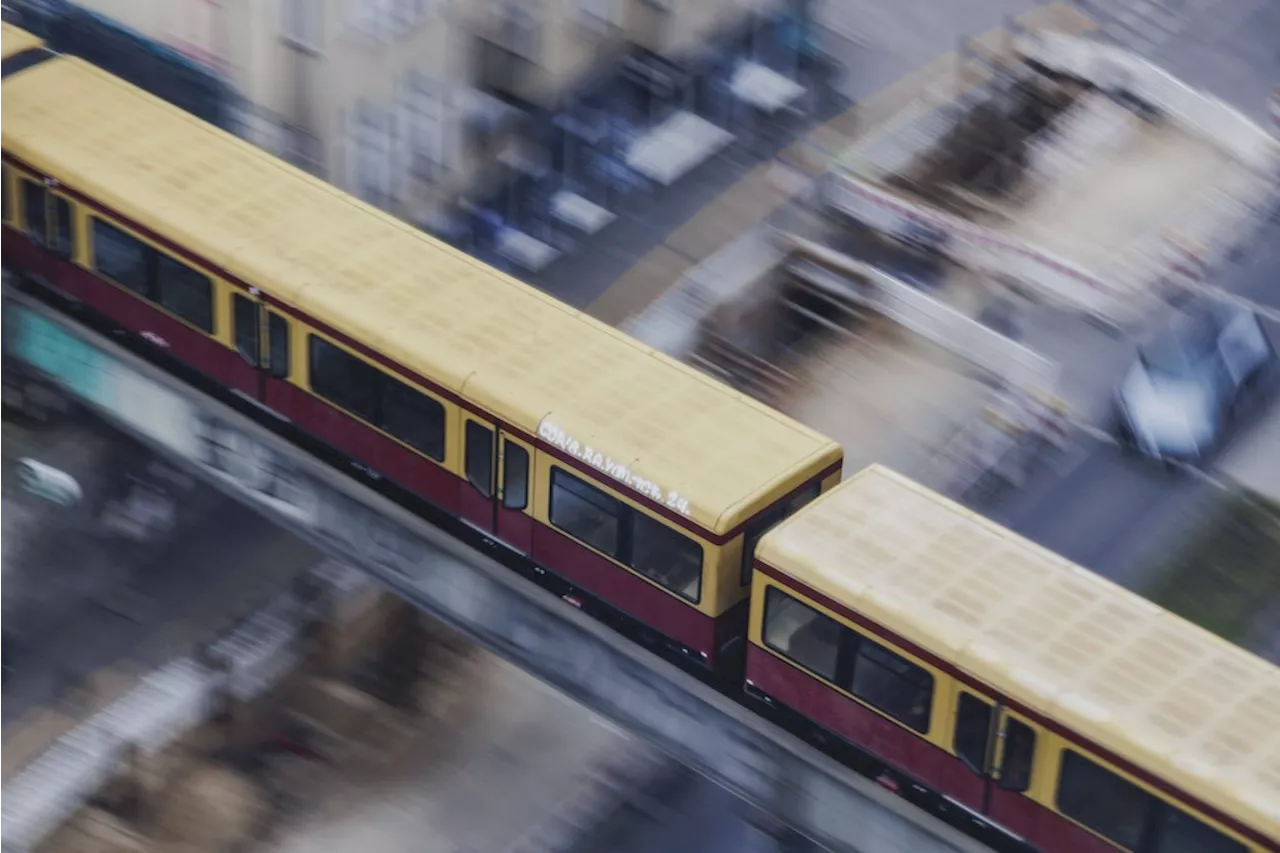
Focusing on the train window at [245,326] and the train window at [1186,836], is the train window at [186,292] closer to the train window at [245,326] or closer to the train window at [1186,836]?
the train window at [245,326]

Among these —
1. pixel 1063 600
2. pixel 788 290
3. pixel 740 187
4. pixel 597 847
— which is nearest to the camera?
pixel 1063 600

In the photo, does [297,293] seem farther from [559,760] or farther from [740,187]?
[740,187]

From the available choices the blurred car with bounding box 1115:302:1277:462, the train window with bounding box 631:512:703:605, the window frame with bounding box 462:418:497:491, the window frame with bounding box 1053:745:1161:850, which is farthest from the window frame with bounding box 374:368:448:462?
the blurred car with bounding box 1115:302:1277:462

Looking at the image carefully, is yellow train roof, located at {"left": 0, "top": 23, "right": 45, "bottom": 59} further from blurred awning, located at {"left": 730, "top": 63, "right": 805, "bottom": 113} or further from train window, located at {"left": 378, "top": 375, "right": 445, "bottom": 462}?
blurred awning, located at {"left": 730, "top": 63, "right": 805, "bottom": 113}

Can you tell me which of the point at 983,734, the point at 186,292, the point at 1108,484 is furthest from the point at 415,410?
the point at 1108,484

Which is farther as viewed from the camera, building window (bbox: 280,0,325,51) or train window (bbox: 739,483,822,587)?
building window (bbox: 280,0,325,51)

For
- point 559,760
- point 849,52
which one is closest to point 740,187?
point 849,52

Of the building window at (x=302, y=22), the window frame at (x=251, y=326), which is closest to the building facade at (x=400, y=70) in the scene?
the building window at (x=302, y=22)
